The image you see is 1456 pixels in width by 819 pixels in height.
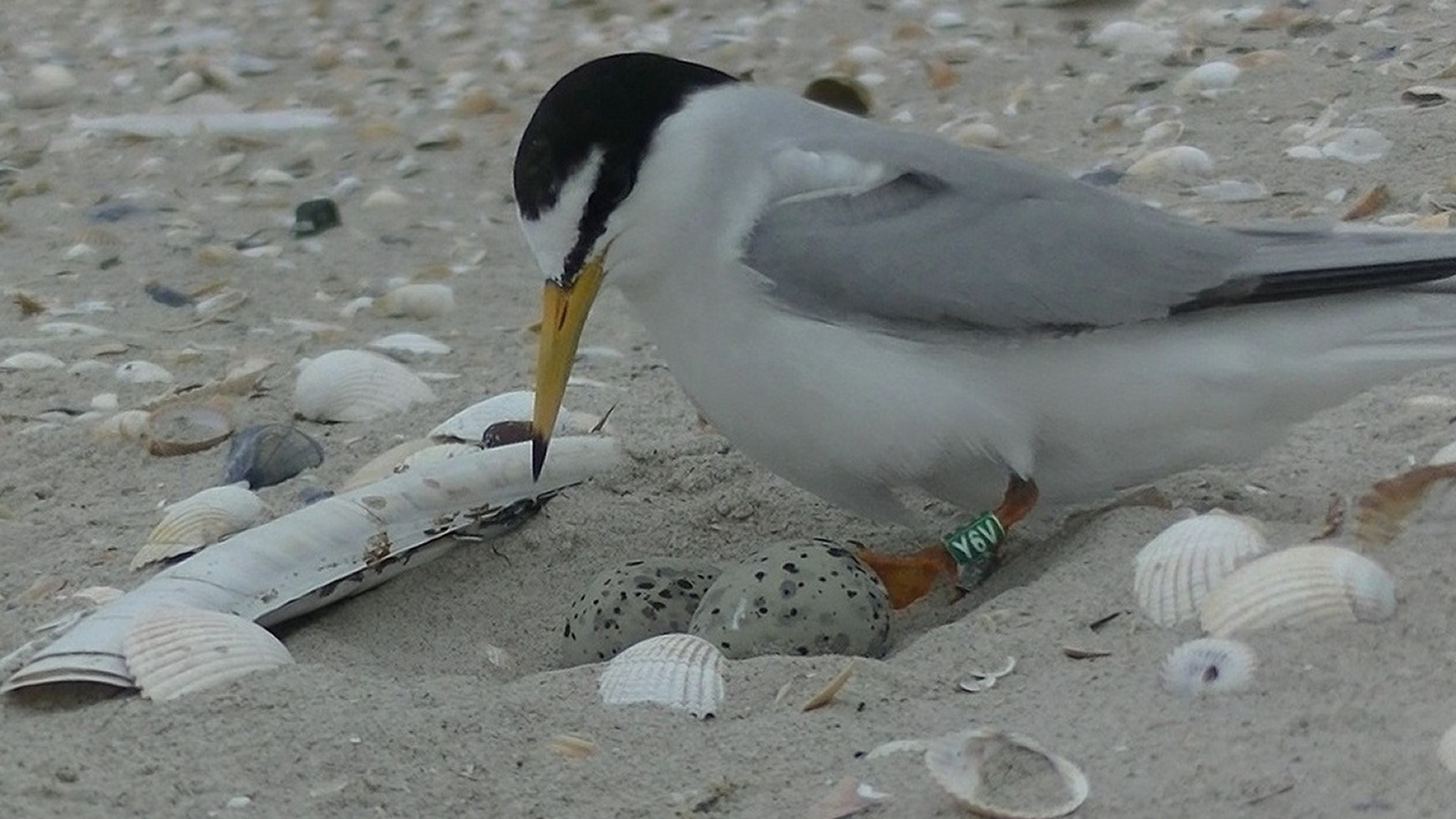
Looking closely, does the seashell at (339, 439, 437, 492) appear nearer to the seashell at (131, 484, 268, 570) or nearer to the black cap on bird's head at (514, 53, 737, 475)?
the seashell at (131, 484, 268, 570)

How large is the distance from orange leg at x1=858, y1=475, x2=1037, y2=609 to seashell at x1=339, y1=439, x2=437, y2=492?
102 centimetres

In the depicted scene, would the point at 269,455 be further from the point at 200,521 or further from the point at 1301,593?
the point at 1301,593

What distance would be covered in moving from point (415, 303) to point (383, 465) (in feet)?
6.04

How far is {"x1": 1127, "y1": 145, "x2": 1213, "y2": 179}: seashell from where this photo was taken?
5.55 meters

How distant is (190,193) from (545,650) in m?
4.18

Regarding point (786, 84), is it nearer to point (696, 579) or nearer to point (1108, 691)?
point (696, 579)

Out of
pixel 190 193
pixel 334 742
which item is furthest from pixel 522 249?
pixel 334 742

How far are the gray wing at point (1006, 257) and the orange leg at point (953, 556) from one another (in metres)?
0.32

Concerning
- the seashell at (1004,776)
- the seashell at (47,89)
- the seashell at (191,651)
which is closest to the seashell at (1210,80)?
the seashell at (191,651)

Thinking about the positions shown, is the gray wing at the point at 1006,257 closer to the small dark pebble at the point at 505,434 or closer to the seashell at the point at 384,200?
the small dark pebble at the point at 505,434

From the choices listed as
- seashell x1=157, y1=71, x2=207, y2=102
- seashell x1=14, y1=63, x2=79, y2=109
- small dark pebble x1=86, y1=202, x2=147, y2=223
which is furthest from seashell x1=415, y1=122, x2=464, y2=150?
seashell x1=14, y1=63, x2=79, y2=109

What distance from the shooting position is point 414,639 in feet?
11.0

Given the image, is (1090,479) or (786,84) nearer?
(1090,479)

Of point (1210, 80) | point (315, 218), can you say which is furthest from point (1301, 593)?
point (315, 218)
